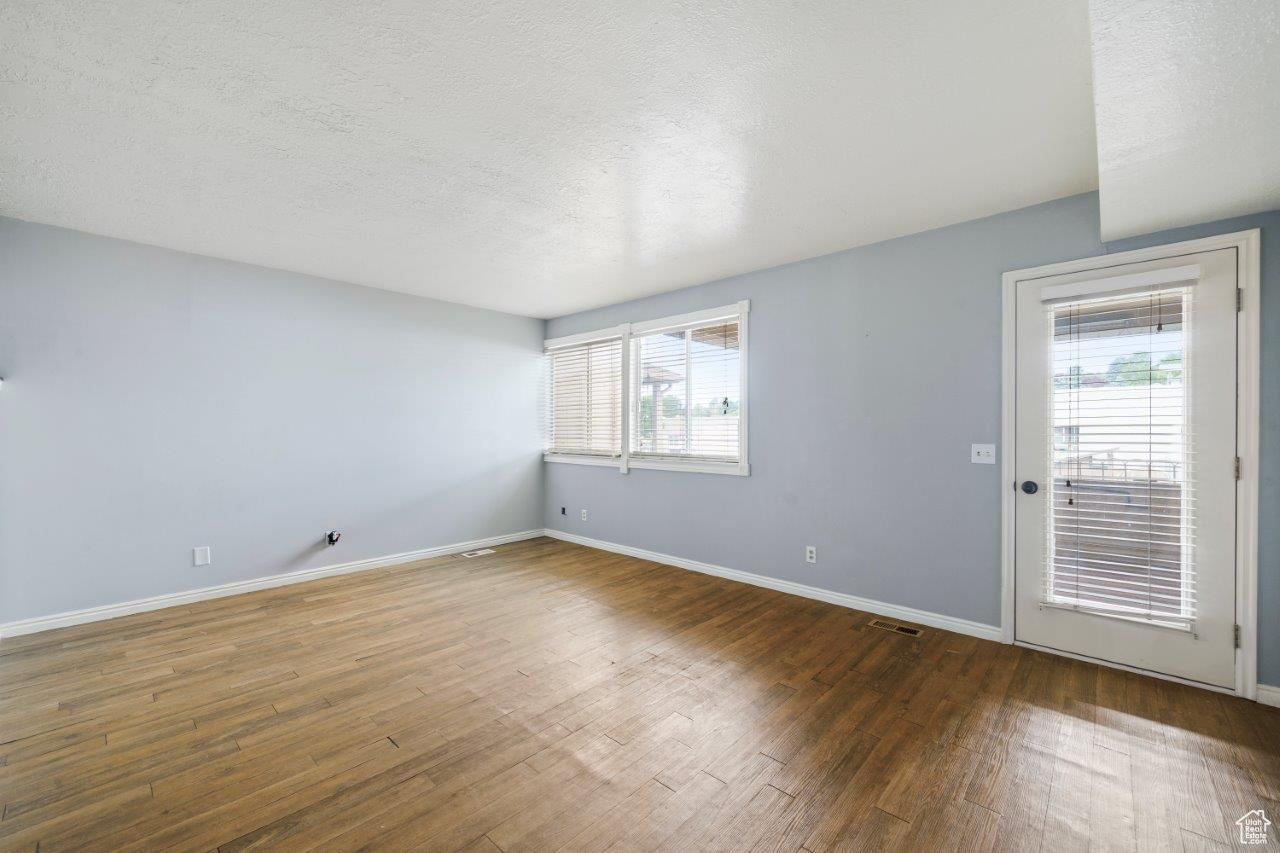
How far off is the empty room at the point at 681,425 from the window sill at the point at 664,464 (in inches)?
3.3

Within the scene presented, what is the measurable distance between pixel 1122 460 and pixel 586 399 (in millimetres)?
4550

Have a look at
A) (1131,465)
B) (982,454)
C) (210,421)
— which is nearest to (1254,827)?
(1131,465)

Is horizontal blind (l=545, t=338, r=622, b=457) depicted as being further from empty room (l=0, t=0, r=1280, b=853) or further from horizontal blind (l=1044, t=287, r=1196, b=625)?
horizontal blind (l=1044, t=287, r=1196, b=625)

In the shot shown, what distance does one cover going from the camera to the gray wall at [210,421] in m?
3.32

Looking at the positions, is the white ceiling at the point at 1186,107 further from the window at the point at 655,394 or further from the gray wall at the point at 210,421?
the gray wall at the point at 210,421

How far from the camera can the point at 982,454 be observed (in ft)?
10.3

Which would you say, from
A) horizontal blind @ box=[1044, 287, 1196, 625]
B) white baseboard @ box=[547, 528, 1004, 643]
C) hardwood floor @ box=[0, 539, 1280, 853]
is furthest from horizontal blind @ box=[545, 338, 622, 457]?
Result: horizontal blind @ box=[1044, 287, 1196, 625]

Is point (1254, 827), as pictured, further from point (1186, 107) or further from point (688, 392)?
point (688, 392)

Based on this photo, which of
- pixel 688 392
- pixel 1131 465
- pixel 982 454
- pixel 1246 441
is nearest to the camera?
pixel 1246 441

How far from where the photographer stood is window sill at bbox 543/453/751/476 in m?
4.41

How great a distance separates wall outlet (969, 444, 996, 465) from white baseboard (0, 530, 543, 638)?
4707 millimetres

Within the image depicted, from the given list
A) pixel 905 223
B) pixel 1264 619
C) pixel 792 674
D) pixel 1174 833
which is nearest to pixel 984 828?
pixel 1174 833

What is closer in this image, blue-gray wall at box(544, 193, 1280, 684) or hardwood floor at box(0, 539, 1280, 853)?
hardwood floor at box(0, 539, 1280, 853)

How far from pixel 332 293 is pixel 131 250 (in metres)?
1.29
